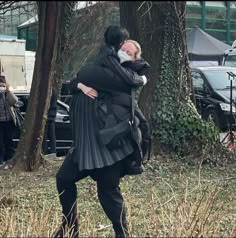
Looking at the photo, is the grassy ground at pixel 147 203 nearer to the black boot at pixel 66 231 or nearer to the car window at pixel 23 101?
the black boot at pixel 66 231

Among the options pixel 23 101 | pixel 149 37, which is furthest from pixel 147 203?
pixel 23 101

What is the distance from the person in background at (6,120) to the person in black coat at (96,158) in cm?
535

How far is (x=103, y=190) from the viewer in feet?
16.9

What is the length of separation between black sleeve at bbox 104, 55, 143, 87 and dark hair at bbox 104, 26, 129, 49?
12cm

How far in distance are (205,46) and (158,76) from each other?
47.6 ft

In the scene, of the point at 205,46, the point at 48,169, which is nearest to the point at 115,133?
the point at 48,169

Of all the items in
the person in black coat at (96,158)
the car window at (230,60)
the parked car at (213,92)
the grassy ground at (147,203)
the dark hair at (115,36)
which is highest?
the dark hair at (115,36)

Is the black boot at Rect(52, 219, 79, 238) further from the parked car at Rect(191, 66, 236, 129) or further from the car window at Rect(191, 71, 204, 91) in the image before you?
the car window at Rect(191, 71, 204, 91)

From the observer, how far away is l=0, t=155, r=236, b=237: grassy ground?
187 inches

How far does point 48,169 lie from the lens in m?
8.80

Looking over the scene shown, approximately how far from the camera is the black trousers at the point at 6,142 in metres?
11.2

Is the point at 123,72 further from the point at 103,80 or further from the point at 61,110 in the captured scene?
the point at 61,110

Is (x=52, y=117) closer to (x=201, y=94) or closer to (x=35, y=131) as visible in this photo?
(x=35, y=131)

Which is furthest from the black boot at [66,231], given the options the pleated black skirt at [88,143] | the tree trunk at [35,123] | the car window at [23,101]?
the car window at [23,101]
